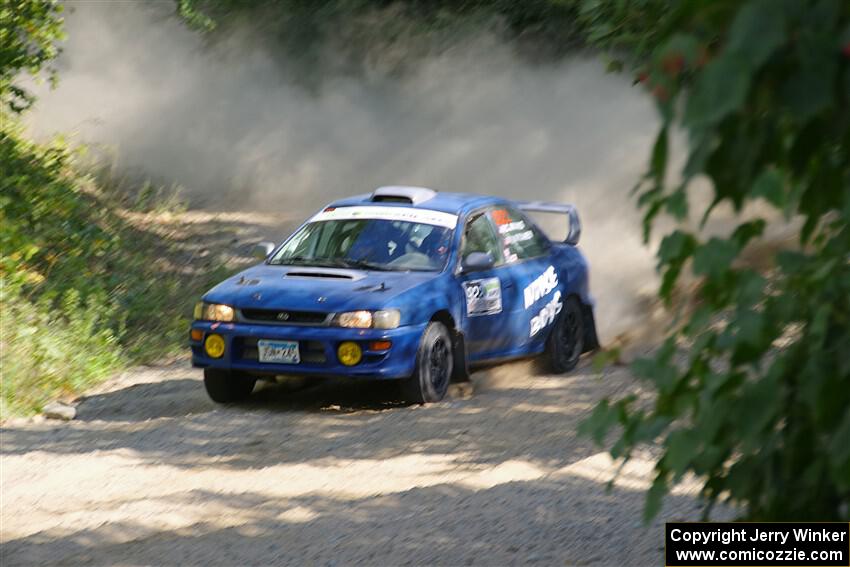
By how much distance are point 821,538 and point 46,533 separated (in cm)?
489

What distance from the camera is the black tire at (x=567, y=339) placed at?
12.0 meters

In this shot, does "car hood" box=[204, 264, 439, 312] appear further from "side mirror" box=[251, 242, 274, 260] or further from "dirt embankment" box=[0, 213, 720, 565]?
"dirt embankment" box=[0, 213, 720, 565]

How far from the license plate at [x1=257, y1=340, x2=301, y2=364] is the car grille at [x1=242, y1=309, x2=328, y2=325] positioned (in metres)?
0.17

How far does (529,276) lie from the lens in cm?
1162

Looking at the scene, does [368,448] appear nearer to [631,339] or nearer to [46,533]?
[46,533]

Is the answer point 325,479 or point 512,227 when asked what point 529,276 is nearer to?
point 512,227

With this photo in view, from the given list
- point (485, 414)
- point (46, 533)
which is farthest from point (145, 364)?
point (46, 533)

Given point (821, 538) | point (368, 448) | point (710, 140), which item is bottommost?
point (368, 448)

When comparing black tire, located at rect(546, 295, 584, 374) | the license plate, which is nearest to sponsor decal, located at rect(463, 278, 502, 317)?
black tire, located at rect(546, 295, 584, 374)

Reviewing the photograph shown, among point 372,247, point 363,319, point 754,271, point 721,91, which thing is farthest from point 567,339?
point 721,91

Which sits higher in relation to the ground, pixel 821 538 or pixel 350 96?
pixel 350 96

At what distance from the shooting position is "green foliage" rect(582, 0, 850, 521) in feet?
7.22

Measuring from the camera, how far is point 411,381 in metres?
10.4

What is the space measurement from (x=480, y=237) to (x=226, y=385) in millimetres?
2447
